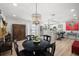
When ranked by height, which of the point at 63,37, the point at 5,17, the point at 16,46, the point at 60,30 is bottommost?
the point at 16,46

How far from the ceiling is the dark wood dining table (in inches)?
19.2

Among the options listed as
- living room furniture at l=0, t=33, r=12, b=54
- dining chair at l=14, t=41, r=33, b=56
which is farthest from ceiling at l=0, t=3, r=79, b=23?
dining chair at l=14, t=41, r=33, b=56

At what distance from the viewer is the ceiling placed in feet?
7.09

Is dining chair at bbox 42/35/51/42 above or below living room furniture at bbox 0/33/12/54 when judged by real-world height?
above

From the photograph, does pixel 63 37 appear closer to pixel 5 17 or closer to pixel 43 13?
pixel 43 13

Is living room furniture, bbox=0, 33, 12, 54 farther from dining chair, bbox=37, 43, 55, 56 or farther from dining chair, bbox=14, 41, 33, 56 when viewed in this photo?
dining chair, bbox=37, 43, 55, 56

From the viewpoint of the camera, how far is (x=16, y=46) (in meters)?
2.20

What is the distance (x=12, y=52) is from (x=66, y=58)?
122 centimetres

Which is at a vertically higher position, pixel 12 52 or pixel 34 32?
pixel 34 32

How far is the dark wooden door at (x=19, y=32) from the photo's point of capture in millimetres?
2225

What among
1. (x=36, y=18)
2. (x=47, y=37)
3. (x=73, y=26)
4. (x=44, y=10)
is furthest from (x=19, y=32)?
(x=73, y=26)

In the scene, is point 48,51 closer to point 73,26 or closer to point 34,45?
point 34,45

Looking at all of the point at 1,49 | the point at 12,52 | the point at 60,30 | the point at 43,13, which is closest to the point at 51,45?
the point at 60,30

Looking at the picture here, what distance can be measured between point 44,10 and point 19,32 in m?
0.74
